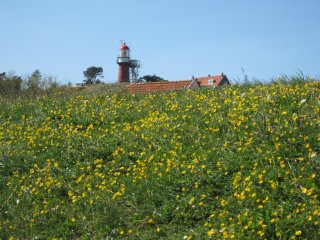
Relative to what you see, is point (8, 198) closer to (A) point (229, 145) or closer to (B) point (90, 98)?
(A) point (229, 145)

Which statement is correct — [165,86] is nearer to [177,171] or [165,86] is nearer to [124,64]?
[177,171]

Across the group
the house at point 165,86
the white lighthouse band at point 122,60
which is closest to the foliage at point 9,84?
the house at point 165,86

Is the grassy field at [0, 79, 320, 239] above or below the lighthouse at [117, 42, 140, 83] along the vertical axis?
below

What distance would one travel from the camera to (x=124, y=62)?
49.6 m

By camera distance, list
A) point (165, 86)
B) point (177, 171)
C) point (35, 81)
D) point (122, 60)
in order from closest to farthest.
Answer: point (177, 171)
point (35, 81)
point (165, 86)
point (122, 60)

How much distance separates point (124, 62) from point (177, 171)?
44.1 metres

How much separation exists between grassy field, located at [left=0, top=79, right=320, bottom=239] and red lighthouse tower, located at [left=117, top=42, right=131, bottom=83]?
135 feet

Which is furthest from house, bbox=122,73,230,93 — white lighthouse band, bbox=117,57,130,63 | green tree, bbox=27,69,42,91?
white lighthouse band, bbox=117,57,130,63

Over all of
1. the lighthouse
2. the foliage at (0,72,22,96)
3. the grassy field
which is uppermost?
the lighthouse

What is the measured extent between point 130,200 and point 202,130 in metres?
1.68

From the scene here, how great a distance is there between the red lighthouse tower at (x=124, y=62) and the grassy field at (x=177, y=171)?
41050 mm

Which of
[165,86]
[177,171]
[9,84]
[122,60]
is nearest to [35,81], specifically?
[9,84]

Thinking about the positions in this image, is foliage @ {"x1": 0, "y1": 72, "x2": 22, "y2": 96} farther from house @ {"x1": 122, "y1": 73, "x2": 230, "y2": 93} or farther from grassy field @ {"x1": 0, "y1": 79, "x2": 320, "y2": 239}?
grassy field @ {"x1": 0, "y1": 79, "x2": 320, "y2": 239}

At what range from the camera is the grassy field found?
512cm
